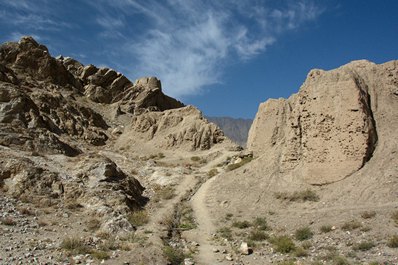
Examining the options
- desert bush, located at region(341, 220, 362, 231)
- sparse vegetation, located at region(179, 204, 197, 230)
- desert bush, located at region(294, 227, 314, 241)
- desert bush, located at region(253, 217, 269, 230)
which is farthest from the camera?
sparse vegetation, located at region(179, 204, 197, 230)

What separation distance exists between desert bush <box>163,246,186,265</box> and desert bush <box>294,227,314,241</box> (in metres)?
4.24

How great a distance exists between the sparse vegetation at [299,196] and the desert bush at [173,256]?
277 inches

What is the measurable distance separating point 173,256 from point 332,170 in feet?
29.8

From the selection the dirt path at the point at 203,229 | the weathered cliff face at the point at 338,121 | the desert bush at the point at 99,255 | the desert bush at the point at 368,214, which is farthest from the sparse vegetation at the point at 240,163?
the desert bush at the point at 99,255

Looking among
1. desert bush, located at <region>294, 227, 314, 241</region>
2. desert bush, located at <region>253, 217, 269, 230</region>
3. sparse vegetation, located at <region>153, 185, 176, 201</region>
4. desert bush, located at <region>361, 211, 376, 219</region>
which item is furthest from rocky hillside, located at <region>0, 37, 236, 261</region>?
desert bush, located at <region>361, 211, 376, 219</region>

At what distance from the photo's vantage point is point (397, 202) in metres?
15.5

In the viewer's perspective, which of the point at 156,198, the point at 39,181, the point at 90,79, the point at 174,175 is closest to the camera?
the point at 39,181

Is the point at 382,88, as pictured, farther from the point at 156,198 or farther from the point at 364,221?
the point at 156,198

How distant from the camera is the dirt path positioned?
45.5 ft

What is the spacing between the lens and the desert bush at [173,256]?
42.9 feet

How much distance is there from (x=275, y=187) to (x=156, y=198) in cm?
712

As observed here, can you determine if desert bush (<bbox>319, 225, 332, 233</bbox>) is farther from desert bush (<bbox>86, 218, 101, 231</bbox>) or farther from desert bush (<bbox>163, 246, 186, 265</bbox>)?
desert bush (<bbox>86, 218, 101, 231</bbox>)

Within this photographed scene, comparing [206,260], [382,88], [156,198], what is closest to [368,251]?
[206,260]

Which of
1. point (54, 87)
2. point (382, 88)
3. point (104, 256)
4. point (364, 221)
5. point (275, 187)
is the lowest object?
point (104, 256)
